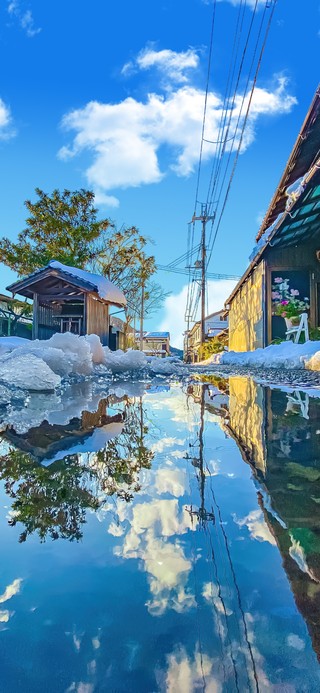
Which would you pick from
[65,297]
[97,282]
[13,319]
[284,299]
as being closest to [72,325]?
[65,297]

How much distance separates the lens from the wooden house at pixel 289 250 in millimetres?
8672

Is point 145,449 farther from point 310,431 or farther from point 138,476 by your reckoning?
point 310,431

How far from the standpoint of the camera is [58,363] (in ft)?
17.9

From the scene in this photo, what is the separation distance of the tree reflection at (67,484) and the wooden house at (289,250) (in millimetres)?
7700

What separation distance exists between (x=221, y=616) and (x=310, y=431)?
180cm

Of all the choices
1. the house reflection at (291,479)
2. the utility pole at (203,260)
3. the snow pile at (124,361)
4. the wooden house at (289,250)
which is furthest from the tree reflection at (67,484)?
the utility pole at (203,260)

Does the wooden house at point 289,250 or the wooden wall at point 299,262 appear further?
the wooden wall at point 299,262

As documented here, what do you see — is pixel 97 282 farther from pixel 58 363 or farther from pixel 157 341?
pixel 157 341

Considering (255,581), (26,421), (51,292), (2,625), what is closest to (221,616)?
(255,581)

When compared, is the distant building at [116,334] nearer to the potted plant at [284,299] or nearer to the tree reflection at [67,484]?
the potted plant at [284,299]

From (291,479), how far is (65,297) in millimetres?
13740

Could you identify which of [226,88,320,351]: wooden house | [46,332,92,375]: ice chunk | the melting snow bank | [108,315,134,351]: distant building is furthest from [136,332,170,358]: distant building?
[46,332,92,375]: ice chunk

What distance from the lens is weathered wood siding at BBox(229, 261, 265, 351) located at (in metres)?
13.1

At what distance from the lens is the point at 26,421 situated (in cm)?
263
